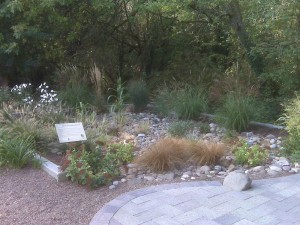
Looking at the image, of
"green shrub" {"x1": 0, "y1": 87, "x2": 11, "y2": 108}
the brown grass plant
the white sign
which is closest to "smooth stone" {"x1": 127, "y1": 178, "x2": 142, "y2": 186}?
the brown grass plant

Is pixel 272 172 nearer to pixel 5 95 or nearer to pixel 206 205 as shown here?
pixel 206 205

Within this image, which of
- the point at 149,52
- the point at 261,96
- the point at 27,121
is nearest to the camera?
the point at 27,121

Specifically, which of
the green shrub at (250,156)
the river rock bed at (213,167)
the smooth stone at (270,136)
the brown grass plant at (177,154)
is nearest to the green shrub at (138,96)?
the river rock bed at (213,167)

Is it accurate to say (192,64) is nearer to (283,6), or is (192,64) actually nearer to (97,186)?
(283,6)

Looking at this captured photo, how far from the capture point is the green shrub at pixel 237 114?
7090 millimetres

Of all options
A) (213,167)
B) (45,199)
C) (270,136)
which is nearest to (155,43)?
(270,136)

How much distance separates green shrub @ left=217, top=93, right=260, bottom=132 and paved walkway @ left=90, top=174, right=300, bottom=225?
2.18m

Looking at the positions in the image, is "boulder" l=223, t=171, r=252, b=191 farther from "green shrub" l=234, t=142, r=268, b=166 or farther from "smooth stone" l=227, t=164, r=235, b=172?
"green shrub" l=234, t=142, r=268, b=166

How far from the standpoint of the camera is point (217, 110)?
25.4 ft

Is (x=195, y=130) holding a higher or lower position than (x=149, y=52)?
lower

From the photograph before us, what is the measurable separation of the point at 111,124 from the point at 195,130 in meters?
1.37

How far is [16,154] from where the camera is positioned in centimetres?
546

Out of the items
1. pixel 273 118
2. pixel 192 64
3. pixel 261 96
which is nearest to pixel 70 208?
pixel 273 118

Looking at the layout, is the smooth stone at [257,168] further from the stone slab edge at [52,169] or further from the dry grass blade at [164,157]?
the stone slab edge at [52,169]
